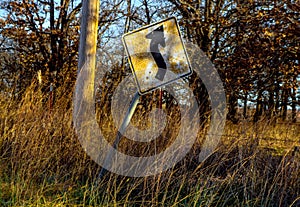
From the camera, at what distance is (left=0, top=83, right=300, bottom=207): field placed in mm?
2850

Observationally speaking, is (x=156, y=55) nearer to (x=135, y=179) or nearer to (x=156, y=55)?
(x=156, y=55)

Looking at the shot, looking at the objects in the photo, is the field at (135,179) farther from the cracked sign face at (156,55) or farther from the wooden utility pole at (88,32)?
the cracked sign face at (156,55)

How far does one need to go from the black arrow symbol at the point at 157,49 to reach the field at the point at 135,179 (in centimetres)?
104

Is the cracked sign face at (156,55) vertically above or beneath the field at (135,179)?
above

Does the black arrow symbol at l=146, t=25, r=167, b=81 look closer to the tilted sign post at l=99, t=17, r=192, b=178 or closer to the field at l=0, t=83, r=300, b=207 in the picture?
the tilted sign post at l=99, t=17, r=192, b=178

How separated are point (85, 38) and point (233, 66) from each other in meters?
4.52

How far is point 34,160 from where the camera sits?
11.5ft

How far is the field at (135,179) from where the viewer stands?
2850 mm

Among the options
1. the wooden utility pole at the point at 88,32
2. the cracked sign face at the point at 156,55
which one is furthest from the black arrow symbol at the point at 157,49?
the wooden utility pole at the point at 88,32

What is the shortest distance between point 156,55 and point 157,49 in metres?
0.04

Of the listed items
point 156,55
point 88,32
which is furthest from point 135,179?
point 88,32

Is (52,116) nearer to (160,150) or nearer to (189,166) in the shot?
(160,150)

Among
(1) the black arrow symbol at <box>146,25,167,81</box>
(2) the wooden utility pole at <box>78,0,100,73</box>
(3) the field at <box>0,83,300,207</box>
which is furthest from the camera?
(2) the wooden utility pole at <box>78,0,100,73</box>

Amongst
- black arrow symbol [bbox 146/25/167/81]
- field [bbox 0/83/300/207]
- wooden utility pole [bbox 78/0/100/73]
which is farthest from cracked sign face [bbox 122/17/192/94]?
wooden utility pole [bbox 78/0/100/73]
